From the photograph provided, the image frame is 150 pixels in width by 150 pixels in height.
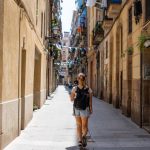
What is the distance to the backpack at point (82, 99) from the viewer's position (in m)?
9.73

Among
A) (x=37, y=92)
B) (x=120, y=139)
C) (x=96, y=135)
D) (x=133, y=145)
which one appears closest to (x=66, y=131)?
(x=96, y=135)

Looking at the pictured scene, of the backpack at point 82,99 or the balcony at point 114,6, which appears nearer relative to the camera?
the backpack at point 82,99

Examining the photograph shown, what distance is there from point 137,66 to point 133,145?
5.52 metres

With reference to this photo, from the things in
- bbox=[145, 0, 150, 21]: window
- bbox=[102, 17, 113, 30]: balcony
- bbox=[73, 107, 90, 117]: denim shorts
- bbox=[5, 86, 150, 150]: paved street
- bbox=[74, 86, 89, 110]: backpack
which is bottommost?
bbox=[5, 86, 150, 150]: paved street

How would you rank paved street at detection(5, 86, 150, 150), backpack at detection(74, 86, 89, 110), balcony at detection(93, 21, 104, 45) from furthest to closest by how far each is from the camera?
balcony at detection(93, 21, 104, 45) < paved street at detection(5, 86, 150, 150) < backpack at detection(74, 86, 89, 110)

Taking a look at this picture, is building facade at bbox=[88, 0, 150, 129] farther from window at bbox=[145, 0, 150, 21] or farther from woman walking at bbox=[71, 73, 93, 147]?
woman walking at bbox=[71, 73, 93, 147]

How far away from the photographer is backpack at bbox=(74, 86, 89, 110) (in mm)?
9727

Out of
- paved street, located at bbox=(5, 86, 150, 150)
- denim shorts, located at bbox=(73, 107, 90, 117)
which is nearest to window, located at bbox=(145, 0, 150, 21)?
paved street, located at bbox=(5, 86, 150, 150)

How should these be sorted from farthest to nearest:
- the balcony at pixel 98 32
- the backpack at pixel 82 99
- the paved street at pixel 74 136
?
the balcony at pixel 98 32
the paved street at pixel 74 136
the backpack at pixel 82 99

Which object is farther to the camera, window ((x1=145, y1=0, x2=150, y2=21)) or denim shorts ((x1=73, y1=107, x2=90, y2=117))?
window ((x1=145, y1=0, x2=150, y2=21))

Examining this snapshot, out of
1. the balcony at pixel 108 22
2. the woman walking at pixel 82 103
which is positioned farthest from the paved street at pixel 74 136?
the balcony at pixel 108 22

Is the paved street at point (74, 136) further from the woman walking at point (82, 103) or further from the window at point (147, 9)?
the window at point (147, 9)

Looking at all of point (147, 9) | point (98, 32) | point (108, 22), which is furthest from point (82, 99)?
point (98, 32)

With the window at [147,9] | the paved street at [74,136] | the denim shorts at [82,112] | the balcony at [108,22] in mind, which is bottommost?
the paved street at [74,136]
